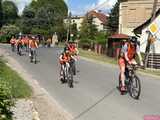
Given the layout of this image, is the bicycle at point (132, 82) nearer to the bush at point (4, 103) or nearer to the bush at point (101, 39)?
the bush at point (4, 103)

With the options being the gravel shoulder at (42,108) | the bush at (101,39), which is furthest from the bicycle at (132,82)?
the bush at (101,39)

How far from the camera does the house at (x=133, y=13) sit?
70375 mm

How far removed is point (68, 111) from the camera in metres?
14.1

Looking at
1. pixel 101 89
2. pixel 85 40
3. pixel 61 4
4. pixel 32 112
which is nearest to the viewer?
pixel 32 112

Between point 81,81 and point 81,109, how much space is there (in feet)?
25.3

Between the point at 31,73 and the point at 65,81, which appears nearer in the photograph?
the point at 65,81

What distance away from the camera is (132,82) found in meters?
16.6

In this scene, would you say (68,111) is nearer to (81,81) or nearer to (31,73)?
(81,81)

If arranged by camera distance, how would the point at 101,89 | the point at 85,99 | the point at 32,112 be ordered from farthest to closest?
the point at 101,89 < the point at 85,99 < the point at 32,112

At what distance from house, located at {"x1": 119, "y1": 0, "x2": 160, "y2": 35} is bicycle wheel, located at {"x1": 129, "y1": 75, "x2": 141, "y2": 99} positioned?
5338 cm

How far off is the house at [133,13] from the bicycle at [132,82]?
53.1 meters

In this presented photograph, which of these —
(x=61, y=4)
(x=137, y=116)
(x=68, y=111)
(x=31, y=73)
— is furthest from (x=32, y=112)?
(x=61, y=4)

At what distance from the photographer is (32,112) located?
41.7 feet

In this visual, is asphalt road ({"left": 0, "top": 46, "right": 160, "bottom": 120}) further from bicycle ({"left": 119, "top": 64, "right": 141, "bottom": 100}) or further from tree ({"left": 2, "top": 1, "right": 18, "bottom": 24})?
tree ({"left": 2, "top": 1, "right": 18, "bottom": 24})
